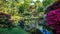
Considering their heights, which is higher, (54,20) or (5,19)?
(54,20)

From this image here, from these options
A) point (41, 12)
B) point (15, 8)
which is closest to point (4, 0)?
point (15, 8)

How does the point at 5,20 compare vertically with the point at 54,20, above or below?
below

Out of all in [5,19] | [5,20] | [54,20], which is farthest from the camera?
[5,19]

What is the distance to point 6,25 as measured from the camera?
6.39m

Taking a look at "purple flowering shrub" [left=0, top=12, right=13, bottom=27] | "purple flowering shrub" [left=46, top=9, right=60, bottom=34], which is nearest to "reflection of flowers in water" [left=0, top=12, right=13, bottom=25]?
"purple flowering shrub" [left=0, top=12, right=13, bottom=27]

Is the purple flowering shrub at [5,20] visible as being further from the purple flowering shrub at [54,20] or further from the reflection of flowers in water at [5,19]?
the purple flowering shrub at [54,20]

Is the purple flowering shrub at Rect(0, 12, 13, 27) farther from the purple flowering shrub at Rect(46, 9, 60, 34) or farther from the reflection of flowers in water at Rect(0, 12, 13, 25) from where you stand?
the purple flowering shrub at Rect(46, 9, 60, 34)

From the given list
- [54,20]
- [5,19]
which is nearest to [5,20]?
[5,19]

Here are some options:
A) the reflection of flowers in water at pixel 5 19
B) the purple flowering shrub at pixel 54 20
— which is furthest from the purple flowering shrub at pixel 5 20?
the purple flowering shrub at pixel 54 20

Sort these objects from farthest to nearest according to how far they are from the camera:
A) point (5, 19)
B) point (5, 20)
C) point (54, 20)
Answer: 1. point (5, 19)
2. point (5, 20)
3. point (54, 20)

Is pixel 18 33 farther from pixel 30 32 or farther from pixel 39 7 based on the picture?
pixel 39 7

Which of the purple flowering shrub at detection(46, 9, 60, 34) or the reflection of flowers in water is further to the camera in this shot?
the reflection of flowers in water

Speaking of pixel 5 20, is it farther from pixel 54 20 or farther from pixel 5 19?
pixel 54 20

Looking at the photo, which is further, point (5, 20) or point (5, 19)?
point (5, 19)
